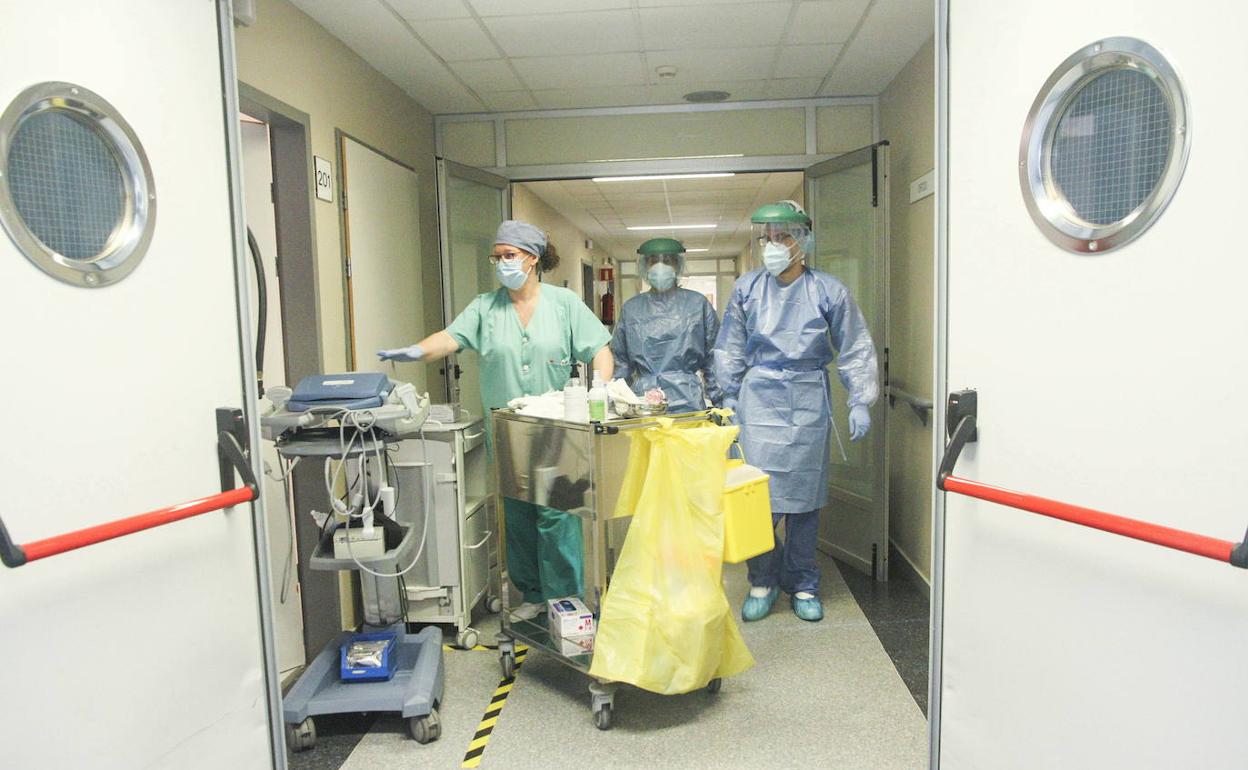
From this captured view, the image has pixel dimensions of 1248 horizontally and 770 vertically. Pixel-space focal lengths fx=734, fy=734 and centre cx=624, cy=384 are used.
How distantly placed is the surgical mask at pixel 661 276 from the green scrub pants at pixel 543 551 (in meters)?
1.53

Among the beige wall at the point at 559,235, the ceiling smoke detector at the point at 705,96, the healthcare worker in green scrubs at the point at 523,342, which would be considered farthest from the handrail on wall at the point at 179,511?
the beige wall at the point at 559,235

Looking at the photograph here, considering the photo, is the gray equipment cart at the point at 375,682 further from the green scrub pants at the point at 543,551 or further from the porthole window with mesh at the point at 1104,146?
the porthole window with mesh at the point at 1104,146

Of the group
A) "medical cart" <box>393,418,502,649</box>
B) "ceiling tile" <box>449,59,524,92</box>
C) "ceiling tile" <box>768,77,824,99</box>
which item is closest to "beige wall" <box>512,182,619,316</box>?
"ceiling tile" <box>449,59,524,92</box>

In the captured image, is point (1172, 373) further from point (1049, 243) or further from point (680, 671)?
point (680, 671)

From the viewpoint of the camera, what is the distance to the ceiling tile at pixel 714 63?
3.05 meters

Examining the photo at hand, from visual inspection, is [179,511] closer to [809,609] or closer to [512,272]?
[512,272]

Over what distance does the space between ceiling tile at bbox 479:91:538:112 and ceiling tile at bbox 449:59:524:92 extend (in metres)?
0.07

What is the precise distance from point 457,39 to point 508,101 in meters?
0.81

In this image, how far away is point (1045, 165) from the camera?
1.21m

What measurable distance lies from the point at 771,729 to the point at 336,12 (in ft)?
8.83

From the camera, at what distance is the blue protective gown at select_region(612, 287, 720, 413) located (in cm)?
362

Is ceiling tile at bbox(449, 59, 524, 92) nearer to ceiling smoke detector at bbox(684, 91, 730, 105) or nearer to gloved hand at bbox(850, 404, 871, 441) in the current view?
ceiling smoke detector at bbox(684, 91, 730, 105)

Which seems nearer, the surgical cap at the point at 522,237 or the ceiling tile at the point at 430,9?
the ceiling tile at the point at 430,9

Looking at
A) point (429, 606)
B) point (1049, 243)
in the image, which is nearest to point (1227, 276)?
point (1049, 243)
